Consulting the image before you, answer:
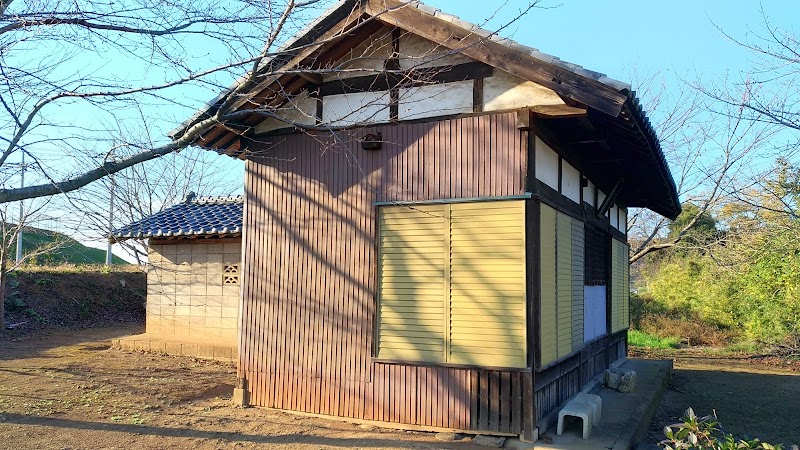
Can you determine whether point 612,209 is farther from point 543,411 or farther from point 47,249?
point 47,249

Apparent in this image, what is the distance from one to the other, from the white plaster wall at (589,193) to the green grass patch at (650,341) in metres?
9.49

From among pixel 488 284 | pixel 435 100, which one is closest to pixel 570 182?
pixel 435 100

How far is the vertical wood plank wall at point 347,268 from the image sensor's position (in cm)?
629

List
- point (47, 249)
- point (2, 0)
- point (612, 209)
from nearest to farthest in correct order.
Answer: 1. point (2, 0)
2. point (612, 209)
3. point (47, 249)

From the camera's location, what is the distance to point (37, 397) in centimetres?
770

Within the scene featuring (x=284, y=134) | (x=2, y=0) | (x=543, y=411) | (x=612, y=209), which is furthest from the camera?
(x=612, y=209)

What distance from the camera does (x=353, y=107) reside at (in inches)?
282

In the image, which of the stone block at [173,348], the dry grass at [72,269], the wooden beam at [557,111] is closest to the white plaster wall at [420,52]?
the wooden beam at [557,111]

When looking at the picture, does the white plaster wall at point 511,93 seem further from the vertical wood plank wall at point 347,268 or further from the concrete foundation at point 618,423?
the concrete foundation at point 618,423

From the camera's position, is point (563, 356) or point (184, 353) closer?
point (563, 356)

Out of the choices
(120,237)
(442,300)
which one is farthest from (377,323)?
(120,237)

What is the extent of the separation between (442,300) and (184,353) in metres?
7.08

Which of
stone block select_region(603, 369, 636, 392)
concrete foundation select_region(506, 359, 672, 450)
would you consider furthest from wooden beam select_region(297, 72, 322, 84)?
stone block select_region(603, 369, 636, 392)

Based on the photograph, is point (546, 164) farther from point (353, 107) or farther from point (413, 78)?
point (353, 107)
